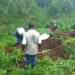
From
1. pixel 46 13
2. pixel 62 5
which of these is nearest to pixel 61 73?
pixel 46 13

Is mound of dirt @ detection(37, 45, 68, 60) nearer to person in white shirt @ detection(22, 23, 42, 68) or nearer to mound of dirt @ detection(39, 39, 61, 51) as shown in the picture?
mound of dirt @ detection(39, 39, 61, 51)

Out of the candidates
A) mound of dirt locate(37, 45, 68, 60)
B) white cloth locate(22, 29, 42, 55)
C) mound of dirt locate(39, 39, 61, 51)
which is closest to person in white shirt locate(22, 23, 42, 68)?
white cloth locate(22, 29, 42, 55)

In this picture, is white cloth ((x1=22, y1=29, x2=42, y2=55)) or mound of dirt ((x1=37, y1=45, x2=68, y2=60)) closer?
white cloth ((x1=22, y1=29, x2=42, y2=55))

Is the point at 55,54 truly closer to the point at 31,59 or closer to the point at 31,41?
the point at 31,59

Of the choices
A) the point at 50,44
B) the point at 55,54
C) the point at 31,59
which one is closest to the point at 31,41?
the point at 31,59

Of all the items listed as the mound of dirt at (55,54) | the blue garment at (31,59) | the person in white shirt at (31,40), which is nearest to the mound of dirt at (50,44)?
the mound of dirt at (55,54)

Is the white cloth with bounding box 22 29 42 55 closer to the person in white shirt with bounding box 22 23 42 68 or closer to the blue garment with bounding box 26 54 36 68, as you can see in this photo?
the person in white shirt with bounding box 22 23 42 68

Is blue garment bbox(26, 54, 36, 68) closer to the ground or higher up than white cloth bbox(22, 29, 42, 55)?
closer to the ground

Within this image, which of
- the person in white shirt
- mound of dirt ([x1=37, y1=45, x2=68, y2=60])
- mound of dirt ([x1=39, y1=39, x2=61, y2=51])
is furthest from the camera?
mound of dirt ([x1=39, y1=39, x2=61, y2=51])

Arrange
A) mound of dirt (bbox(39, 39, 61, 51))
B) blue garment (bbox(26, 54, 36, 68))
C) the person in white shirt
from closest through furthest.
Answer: the person in white shirt < blue garment (bbox(26, 54, 36, 68)) < mound of dirt (bbox(39, 39, 61, 51))

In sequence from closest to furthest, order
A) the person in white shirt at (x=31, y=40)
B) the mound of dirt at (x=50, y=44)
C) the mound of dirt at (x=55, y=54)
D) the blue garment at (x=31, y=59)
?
the person in white shirt at (x=31, y=40) → the blue garment at (x=31, y=59) → the mound of dirt at (x=55, y=54) → the mound of dirt at (x=50, y=44)

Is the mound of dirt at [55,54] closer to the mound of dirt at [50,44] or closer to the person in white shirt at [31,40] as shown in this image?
the mound of dirt at [50,44]

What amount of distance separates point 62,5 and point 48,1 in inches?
404

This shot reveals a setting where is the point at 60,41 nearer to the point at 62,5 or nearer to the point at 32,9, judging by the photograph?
the point at 32,9
